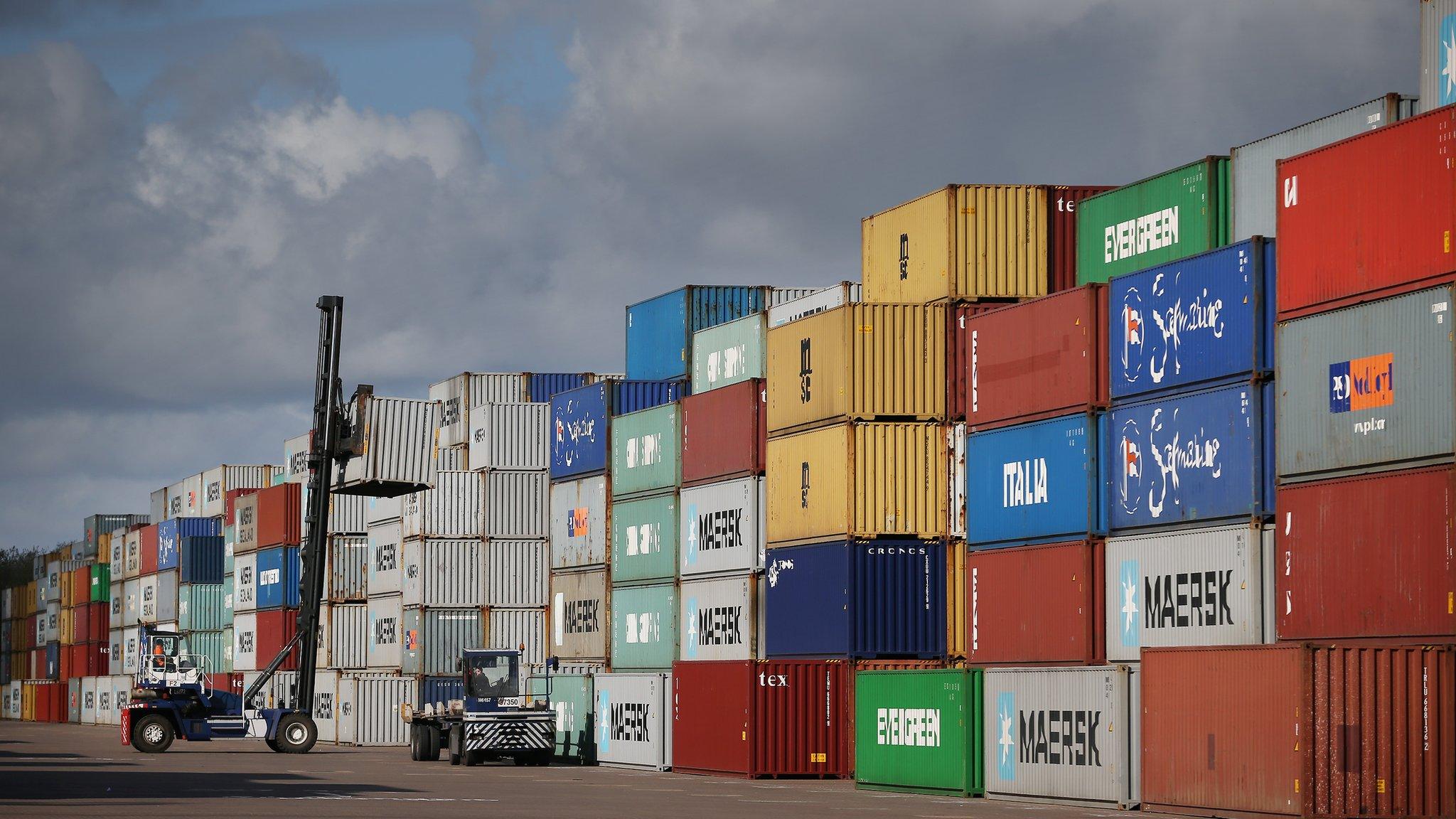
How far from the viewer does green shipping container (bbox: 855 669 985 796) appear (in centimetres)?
3456

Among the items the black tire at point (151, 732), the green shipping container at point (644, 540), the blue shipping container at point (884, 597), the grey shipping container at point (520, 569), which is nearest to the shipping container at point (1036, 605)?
the blue shipping container at point (884, 597)

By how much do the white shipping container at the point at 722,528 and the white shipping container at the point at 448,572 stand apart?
52.4ft

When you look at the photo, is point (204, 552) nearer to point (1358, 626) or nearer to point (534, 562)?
point (534, 562)

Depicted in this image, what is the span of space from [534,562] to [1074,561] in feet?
103

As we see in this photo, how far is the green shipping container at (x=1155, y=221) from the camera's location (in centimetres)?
3206

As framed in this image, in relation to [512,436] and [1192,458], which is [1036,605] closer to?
[1192,458]

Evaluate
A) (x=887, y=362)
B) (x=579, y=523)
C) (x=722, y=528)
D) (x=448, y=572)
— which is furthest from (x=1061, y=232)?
(x=448, y=572)

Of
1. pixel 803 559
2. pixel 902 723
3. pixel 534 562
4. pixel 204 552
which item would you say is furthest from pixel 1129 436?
pixel 204 552

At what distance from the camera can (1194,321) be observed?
29.7 m

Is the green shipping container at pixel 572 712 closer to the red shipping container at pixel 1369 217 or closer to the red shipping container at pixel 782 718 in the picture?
the red shipping container at pixel 782 718

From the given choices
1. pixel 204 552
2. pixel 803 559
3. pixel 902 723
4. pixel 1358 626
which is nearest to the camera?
pixel 1358 626

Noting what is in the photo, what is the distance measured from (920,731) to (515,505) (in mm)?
27813

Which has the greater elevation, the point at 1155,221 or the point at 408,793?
the point at 1155,221

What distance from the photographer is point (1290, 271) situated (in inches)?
1092
